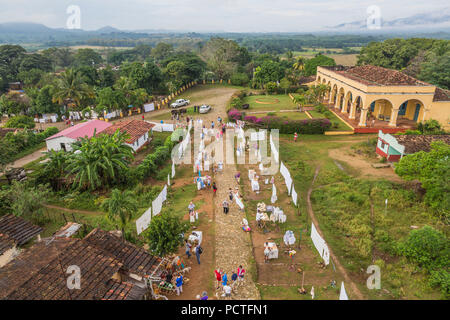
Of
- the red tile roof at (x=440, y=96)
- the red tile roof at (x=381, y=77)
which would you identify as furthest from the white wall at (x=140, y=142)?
the red tile roof at (x=440, y=96)

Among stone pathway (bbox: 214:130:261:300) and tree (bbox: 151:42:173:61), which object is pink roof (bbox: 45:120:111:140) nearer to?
stone pathway (bbox: 214:130:261:300)

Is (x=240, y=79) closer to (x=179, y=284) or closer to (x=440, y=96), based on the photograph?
(x=440, y=96)

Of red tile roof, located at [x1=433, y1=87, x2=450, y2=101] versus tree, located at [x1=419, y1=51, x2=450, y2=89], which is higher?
tree, located at [x1=419, y1=51, x2=450, y2=89]

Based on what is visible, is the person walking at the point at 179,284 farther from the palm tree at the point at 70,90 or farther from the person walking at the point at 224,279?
the palm tree at the point at 70,90

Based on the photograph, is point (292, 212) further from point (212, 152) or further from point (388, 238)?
point (212, 152)

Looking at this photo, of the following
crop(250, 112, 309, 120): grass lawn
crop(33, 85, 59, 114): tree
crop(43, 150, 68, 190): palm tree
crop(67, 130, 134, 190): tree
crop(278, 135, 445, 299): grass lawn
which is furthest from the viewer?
crop(33, 85, 59, 114): tree

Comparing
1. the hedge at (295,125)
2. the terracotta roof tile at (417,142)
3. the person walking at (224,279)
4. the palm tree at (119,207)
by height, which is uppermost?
the terracotta roof tile at (417,142)

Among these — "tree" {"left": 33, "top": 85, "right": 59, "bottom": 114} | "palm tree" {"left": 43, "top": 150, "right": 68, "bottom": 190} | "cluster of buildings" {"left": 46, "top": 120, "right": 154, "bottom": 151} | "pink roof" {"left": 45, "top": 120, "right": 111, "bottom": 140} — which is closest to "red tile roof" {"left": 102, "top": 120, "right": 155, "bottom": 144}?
"cluster of buildings" {"left": 46, "top": 120, "right": 154, "bottom": 151}
